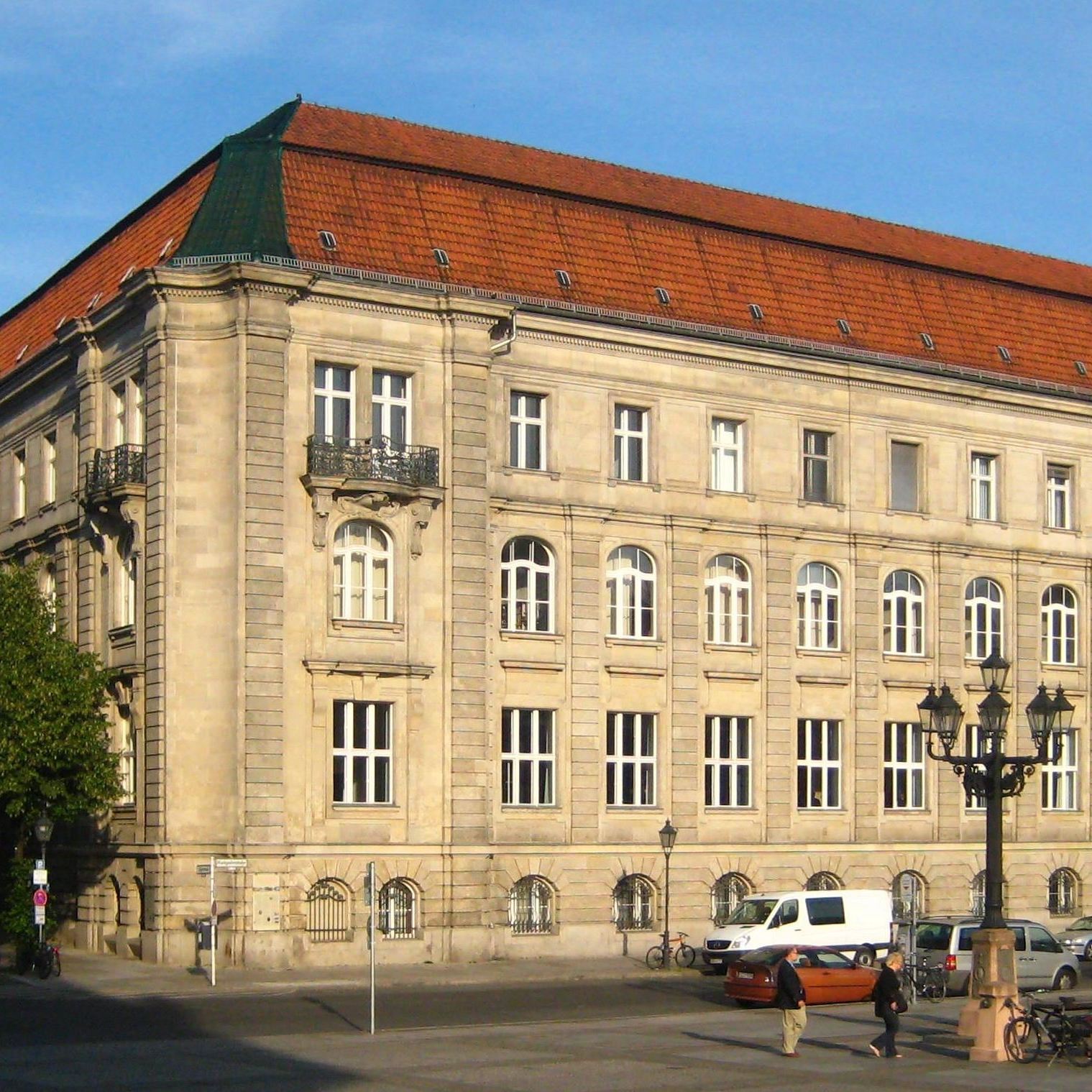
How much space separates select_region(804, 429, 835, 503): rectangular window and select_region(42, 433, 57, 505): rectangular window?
69.4 ft

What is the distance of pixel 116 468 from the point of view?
53.3 metres

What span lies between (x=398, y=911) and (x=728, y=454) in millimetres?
15934

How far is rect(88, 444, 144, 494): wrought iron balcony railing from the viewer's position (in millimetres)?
52688

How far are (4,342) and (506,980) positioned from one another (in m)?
31.6

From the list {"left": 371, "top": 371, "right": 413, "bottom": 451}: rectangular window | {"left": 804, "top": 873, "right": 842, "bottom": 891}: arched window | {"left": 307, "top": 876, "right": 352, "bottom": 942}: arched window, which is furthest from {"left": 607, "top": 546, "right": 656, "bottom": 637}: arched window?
{"left": 307, "top": 876, "right": 352, "bottom": 942}: arched window

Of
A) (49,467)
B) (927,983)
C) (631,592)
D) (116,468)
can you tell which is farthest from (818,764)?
(49,467)

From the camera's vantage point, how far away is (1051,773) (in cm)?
6391

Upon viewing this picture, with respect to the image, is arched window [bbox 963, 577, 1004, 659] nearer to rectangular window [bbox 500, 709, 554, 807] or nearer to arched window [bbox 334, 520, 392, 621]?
rectangular window [bbox 500, 709, 554, 807]

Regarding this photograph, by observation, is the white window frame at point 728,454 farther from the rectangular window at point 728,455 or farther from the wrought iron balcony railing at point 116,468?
the wrought iron balcony railing at point 116,468

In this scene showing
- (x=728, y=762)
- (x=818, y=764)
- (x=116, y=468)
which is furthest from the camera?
(x=818, y=764)

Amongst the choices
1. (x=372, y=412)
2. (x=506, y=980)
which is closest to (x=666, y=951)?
(x=506, y=980)

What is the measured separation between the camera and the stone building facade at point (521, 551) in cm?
5084

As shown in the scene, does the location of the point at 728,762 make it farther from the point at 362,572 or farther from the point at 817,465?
the point at 362,572

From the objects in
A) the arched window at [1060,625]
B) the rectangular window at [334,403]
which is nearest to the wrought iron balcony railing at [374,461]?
the rectangular window at [334,403]
